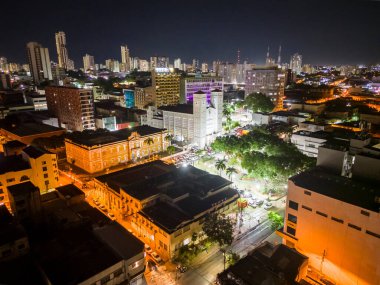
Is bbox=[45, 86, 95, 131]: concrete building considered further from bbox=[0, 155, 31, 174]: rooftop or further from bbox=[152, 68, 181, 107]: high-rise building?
bbox=[0, 155, 31, 174]: rooftop

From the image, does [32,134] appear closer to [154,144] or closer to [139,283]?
[154,144]


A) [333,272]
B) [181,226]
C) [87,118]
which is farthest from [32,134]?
[333,272]

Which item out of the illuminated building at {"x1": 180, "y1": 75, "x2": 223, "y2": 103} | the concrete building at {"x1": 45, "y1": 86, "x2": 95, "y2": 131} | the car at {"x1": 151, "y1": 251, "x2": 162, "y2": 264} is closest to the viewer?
the car at {"x1": 151, "y1": 251, "x2": 162, "y2": 264}

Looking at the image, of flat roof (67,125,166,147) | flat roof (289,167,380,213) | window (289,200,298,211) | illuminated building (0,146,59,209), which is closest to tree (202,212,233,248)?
window (289,200,298,211)

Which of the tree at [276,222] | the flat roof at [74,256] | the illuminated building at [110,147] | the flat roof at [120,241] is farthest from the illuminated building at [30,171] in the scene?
the tree at [276,222]

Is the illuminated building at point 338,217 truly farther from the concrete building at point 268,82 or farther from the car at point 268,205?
the concrete building at point 268,82

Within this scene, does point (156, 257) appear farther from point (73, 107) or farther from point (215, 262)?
point (73, 107)

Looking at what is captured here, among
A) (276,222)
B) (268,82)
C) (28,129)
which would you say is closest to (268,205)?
(276,222)
